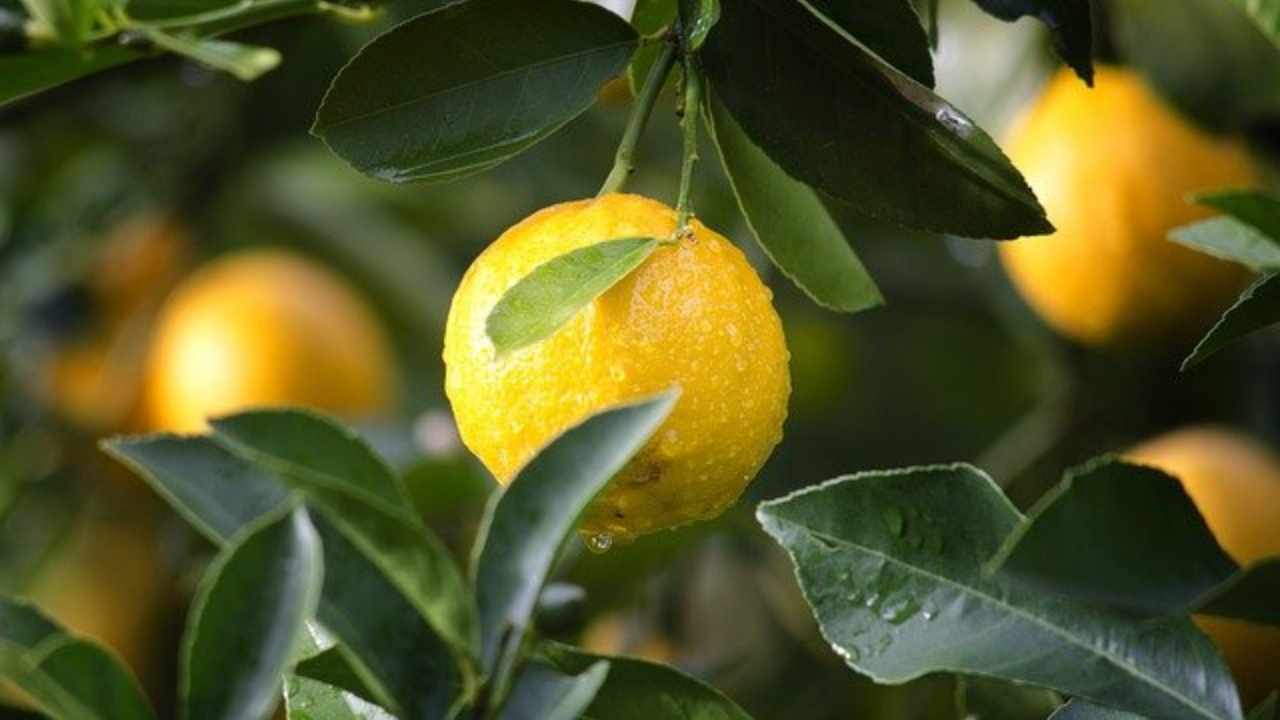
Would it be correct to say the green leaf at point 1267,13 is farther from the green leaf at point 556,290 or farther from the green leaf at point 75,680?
the green leaf at point 75,680

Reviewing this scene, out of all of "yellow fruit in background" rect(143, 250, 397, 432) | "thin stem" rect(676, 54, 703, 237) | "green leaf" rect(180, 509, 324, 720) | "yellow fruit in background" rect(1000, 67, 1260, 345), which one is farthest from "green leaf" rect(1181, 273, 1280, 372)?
"yellow fruit in background" rect(143, 250, 397, 432)

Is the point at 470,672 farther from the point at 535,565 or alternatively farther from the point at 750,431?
the point at 750,431

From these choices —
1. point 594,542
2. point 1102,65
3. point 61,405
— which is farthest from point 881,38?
point 61,405

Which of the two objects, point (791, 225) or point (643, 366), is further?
point (791, 225)

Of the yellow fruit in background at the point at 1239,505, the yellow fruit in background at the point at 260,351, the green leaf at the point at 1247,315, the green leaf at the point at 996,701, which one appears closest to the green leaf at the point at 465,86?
the green leaf at the point at 1247,315

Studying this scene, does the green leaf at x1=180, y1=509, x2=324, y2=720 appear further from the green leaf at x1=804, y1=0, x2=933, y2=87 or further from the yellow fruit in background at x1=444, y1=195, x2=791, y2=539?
the green leaf at x1=804, y1=0, x2=933, y2=87

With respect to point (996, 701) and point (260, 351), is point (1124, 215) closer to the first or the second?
point (996, 701)

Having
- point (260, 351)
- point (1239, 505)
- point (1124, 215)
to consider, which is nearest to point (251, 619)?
point (1239, 505)
